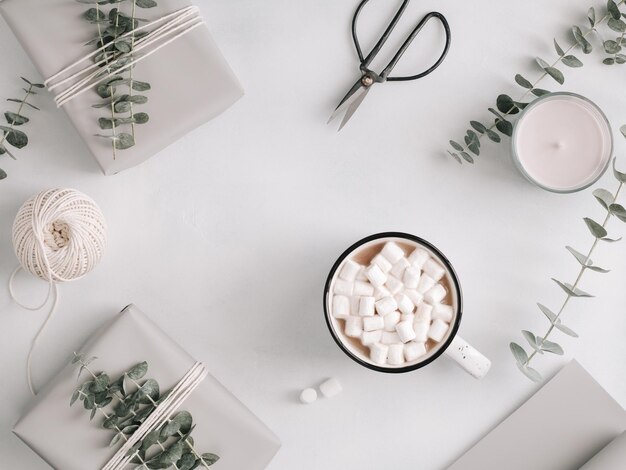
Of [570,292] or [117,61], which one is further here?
[570,292]

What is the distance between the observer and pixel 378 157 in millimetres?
1241

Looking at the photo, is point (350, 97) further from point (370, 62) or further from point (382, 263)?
point (382, 263)

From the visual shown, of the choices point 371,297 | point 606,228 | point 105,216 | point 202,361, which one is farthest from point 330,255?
point 606,228

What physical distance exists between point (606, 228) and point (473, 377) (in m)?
0.36

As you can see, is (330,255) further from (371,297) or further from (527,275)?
(527,275)

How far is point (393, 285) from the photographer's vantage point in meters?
1.14

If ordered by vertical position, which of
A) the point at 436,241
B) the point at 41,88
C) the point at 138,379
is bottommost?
the point at 436,241

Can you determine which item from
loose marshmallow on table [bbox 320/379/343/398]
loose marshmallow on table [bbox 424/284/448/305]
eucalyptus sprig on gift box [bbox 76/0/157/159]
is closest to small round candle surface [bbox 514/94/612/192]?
loose marshmallow on table [bbox 424/284/448/305]

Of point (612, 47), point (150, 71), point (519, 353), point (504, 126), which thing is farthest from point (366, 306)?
point (612, 47)

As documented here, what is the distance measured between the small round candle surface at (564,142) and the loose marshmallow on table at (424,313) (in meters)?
0.29

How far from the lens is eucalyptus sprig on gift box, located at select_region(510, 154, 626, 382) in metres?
1.19

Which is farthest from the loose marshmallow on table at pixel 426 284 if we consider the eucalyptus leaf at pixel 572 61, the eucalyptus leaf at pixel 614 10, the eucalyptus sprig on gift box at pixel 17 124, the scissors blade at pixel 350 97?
the eucalyptus sprig on gift box at pixel 17 124

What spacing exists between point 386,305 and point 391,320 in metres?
0.03

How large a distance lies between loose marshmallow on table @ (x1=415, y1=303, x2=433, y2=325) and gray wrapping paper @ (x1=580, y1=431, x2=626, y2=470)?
369 mm
